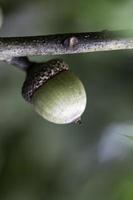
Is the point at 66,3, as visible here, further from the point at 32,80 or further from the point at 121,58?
the point at 32,80

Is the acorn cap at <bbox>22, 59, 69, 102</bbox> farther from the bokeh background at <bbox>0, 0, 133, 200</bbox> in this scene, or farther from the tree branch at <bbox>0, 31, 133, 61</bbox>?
the bokeh background at <bbox>0, 0, 133, 200</bbox>

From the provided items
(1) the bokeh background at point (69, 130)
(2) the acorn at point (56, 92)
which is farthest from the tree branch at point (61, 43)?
(1) the bokeh background at point (69, 130)

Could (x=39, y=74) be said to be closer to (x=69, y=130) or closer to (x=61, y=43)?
(x=61, y=43)

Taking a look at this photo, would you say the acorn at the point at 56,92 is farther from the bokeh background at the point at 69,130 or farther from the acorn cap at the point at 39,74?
the bokeh background at the point at 69,130

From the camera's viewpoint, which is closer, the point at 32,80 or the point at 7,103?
the point at 32,80

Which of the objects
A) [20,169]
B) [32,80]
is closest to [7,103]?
[20,169]

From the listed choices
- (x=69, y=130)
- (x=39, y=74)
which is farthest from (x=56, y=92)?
(x=69, y=130)

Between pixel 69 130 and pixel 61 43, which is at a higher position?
pixel 61 43
